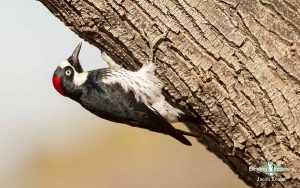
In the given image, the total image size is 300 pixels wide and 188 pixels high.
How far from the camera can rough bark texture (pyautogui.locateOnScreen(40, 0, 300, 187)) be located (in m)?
4.07

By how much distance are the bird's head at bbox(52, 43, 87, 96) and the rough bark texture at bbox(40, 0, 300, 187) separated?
3.12 feet

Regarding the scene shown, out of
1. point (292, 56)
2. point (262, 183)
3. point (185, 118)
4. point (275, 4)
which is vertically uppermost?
point (275, 4)

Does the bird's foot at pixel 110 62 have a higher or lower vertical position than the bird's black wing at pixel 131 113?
higher

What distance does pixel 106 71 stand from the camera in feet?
17.9

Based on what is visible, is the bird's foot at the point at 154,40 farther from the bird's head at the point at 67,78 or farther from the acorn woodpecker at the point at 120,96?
the bird's head at the point at 67,78

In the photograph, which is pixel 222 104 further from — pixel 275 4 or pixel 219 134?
pixel 275 4

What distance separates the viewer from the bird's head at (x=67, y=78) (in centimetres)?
540

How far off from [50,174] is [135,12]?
39.3 ft

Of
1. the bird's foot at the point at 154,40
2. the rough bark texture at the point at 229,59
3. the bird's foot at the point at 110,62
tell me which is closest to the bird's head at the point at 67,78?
the bird's foot at the point at 110,62

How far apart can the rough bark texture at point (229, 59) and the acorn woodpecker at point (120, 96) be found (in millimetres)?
538

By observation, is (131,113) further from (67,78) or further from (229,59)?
(229,59)

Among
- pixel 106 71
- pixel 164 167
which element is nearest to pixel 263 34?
pixel 106 71

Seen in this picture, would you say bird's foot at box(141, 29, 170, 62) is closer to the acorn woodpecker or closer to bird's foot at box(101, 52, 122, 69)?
the acorn woodpecker

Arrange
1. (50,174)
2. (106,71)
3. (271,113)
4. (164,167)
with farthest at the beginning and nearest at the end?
(50,174) → (164,167) → (106,71) → (271,113)
